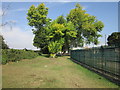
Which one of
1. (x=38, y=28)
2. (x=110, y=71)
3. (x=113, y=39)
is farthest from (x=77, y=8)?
(x=110, y=71)

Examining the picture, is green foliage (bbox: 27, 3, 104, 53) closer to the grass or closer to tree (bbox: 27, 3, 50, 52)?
tree (bbox: 27, 3, 50, 52)

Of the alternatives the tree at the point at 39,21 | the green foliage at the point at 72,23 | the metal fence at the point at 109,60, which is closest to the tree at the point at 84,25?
the green foliage at the point at 72,23

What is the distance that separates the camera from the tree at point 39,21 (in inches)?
1162

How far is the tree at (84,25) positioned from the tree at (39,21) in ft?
22.4

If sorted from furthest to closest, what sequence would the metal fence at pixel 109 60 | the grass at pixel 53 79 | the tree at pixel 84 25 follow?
1. the tree at pixel 84 25
2. the metal fence at pixel 109 60
3. the grass at pixel 53 79

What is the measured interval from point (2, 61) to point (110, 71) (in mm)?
10058

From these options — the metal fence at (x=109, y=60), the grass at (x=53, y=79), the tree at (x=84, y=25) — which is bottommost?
the grass at (x=53, y=79)

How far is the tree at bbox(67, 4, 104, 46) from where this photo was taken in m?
28.4

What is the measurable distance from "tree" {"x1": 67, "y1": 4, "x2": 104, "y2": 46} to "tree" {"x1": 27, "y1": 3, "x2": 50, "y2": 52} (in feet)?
22.4

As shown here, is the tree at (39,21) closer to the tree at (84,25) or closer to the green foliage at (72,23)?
the green foliage at (72,23)

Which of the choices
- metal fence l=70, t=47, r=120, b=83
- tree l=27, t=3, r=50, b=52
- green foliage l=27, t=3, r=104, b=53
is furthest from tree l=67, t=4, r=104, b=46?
metal fence l=70, t=47, r=120, b=83

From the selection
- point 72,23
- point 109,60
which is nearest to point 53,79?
point 109,60

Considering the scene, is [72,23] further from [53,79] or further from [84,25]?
[53,79]

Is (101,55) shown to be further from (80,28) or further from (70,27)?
(80,28)
